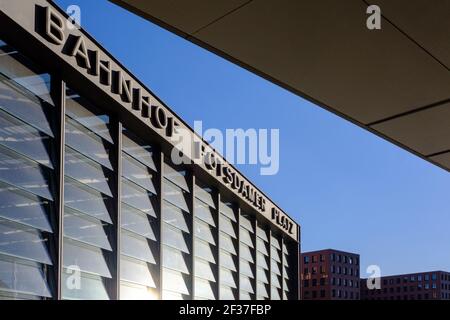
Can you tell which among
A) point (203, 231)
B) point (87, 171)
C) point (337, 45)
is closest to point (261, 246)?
point (203, 231)

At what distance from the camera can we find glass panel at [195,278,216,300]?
20.1 m

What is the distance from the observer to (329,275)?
144375mm

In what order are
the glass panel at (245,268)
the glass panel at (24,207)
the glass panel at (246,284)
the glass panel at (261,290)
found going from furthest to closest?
the glass panel at (261,290), the glass panel at (245,268), the glass panel at (246,284), the glass panel at (24,207)

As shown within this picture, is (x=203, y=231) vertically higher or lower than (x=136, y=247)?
higher

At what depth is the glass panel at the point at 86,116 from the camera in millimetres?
13156

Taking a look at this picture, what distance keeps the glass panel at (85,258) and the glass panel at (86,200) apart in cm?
79

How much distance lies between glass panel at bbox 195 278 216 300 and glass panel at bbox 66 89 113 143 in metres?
7.24

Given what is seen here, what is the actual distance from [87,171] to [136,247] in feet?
10.4

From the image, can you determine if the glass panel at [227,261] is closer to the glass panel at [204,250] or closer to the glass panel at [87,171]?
the glass panel at [204,250]

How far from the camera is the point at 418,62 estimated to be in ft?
7.17

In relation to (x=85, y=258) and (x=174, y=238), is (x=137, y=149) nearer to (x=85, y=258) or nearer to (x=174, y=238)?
(x=174, y=238)

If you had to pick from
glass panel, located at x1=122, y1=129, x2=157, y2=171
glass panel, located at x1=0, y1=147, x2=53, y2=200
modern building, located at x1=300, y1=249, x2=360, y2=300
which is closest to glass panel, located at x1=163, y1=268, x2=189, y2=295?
glass panel, located at x1=122, y1=129, x2=157, y2=171

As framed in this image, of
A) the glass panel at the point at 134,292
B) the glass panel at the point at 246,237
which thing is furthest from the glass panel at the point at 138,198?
the glass panel at the point at 246,237
